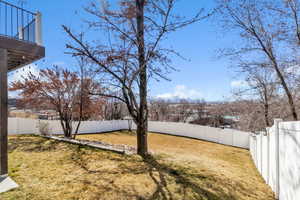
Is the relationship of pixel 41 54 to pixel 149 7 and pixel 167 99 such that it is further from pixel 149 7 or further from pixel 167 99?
pixel 167 99

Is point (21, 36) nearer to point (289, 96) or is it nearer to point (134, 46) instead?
point (134, 46)

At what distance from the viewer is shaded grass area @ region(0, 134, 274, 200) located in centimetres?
303

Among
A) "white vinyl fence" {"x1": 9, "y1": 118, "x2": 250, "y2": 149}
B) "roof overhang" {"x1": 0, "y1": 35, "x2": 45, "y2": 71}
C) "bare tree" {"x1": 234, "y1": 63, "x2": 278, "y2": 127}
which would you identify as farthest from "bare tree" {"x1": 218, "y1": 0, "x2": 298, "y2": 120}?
"roof overhang" {"x1": 0, "y1": 35, "x2": 45, "y2": 71}

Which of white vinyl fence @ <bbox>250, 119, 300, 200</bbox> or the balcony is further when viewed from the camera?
the balcony

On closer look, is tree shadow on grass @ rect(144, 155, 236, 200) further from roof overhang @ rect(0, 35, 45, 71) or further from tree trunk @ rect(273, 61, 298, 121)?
tree trunk @ rect(273, 61, 298, 121)

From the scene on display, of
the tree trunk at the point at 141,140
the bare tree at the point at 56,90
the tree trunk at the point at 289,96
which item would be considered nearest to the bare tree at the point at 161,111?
the bare tree at the point at 56,90

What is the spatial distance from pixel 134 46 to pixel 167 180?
380 centimetres

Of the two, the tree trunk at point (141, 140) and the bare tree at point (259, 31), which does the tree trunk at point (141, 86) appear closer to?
the tree trunk at point (141, 140)

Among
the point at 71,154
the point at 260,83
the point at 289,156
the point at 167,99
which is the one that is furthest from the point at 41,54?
the point at 167,99

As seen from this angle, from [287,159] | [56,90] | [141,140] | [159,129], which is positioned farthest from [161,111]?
[287,159]

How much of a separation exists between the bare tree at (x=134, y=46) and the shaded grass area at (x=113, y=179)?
1266mm

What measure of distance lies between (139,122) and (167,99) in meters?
21.6

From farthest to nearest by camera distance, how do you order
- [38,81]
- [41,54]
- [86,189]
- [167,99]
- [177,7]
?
[167,99]
[38,81]
[177,7]
[41,54]
[86,189]

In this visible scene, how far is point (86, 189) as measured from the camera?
3.13m
